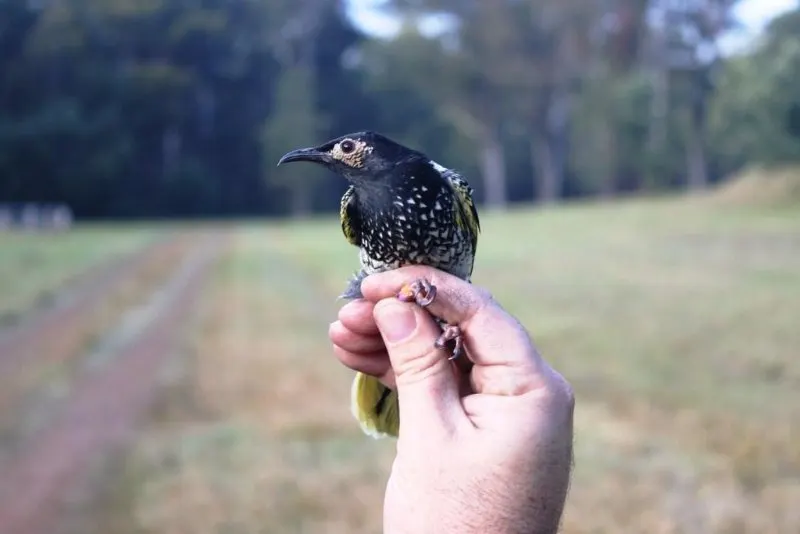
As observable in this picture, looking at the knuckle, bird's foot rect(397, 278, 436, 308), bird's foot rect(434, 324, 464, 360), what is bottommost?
the knuckle

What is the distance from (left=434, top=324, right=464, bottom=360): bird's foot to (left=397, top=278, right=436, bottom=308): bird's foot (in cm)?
8

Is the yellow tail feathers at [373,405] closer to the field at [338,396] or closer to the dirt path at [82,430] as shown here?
the field at [338,396]

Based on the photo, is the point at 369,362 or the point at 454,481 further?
the point at 369,362

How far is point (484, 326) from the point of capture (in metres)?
1.46

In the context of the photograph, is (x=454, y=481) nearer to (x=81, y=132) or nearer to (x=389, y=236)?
(x=389, y=236)

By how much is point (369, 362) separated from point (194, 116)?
21.3 m

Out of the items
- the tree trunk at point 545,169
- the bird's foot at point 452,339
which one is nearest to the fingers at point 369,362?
the bird's foot at point 452,339

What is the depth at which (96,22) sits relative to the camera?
21.8m

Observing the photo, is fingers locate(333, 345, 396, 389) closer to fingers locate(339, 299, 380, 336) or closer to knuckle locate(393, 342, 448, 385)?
fingers locate(339, 299, 380, 336)

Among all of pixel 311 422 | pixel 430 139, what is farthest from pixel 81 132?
pixel 311 422

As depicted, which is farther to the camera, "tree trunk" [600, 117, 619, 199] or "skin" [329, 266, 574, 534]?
"tree trunk" [600, 117, 619, 199]

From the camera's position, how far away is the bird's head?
6.22ft

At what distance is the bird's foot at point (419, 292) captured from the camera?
158 centimetres

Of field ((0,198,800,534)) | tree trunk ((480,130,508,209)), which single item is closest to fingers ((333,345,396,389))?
field ((0,198,800,534))
